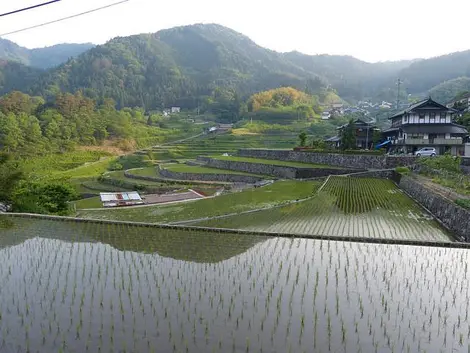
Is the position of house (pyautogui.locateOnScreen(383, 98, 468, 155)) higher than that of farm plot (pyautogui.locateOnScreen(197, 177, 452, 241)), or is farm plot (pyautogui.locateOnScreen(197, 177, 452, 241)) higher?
house (pyautogui.locateOnScreen(383, 98, 468, 155))

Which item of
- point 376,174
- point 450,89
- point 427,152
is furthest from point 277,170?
point 450,89

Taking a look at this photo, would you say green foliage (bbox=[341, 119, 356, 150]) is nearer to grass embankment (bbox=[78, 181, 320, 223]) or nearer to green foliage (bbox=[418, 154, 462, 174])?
green foliage (bbox=[418, 154, 462, 174])

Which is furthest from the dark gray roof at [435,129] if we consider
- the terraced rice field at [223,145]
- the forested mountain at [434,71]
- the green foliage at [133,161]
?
the forested mountain at [434,71]

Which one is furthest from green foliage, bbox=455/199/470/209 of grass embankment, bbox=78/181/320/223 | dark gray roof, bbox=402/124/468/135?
dark gray roof, bbox=402/124/468/135

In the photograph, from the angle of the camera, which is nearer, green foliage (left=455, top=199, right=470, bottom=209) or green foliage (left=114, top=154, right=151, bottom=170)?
green foliage (left=455, top=199, right=470, bottom=209)

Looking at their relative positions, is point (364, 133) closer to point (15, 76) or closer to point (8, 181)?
point (8, 181)

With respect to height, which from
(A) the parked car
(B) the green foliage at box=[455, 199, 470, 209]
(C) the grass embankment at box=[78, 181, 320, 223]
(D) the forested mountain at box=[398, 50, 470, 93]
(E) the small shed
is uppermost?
(D) the forested mountain at box=[398, 50, 470, 93]

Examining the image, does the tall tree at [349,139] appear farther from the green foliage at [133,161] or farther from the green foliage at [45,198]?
the green foliage at [133,161]

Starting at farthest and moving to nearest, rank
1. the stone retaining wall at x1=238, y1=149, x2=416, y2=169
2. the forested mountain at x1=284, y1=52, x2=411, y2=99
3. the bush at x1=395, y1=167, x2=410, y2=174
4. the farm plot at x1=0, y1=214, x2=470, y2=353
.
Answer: the forested mountain at x1=284, y1=52, x2=411, y2=99, the stone retaining wall at x1=238, y1=149, x2=416, y2=169, the bush at x1=395, y1=167, x2=410, y2=174, the farm plot at x1=0, y1=214, x2=470, y2=353
